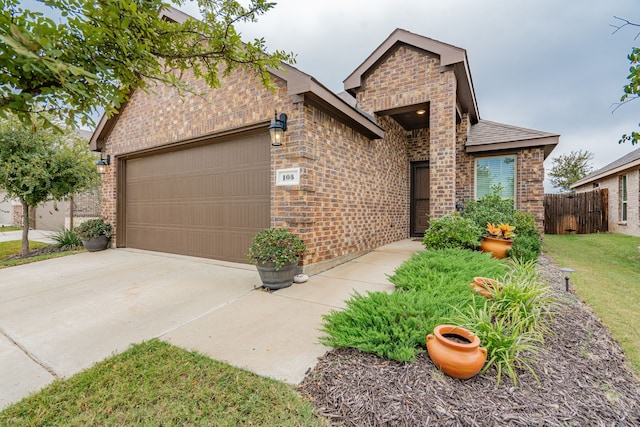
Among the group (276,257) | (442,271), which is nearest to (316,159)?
(276,257)

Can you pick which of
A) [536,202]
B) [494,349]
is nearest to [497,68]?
[536,202]

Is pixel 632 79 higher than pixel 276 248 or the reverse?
higher

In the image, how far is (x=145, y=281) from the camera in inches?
185

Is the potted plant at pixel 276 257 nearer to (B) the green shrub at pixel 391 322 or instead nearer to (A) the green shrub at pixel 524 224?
(B) the green shrub at pixel 391 322

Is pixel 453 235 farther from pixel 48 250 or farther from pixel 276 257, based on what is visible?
pixel 48 250

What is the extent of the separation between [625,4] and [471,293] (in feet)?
26.7

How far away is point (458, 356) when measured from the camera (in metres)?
1.92

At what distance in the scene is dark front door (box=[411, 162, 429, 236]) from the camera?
9.26m

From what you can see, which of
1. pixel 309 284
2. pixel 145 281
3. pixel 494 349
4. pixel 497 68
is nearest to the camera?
Result: pixel 494 349

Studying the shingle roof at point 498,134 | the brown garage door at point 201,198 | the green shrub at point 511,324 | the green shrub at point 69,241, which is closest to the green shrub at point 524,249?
the green shrub at point 511,324

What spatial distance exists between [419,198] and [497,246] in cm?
380

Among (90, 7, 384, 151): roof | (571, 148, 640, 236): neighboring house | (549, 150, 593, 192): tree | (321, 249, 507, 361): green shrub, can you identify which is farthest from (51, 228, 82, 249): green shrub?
(549, 150, 593, 192): tree

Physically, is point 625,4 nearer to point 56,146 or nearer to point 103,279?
point 103,279

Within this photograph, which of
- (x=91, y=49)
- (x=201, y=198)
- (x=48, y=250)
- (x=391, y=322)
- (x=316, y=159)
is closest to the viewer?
(x=91, y=49)
